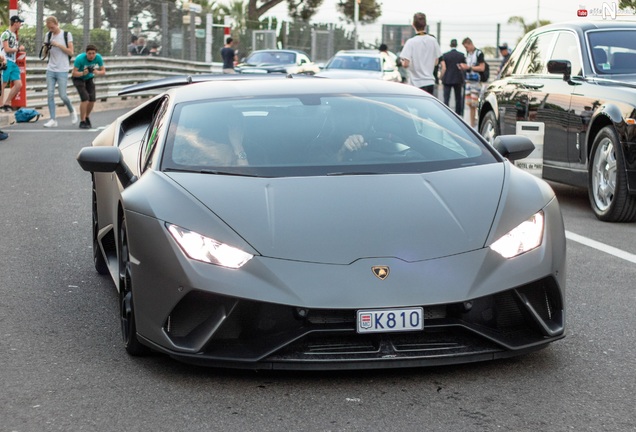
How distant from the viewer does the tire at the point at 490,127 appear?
12.5 meters

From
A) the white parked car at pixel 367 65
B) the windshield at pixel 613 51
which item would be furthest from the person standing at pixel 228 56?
the windshield at pixel 613 51

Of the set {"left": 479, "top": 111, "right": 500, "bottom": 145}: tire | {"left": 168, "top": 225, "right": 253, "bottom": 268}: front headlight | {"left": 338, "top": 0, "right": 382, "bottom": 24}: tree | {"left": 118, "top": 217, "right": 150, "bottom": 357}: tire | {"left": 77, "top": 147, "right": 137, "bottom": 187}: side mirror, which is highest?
{"left": 338, "top": 0, "right": 382, "bottom": 24}: tree

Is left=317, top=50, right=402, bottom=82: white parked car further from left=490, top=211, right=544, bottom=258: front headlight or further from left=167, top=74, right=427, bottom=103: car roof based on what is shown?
left=490, top=211, right=544, bottom=258: front headlight

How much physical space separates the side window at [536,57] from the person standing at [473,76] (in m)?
10.4

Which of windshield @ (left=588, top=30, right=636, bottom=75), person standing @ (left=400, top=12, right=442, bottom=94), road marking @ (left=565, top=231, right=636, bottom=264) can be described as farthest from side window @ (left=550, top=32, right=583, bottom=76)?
person standing @ (left=400, top=12, right=442, bottom=94)

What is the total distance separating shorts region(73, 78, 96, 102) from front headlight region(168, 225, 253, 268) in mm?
16860

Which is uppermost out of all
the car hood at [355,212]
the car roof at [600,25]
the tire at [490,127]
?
the car roof at [600,25]

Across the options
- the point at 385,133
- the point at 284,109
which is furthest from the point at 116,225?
the point at 385,133

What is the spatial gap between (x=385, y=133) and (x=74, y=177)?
7.91 meters

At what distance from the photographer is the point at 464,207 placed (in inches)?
199

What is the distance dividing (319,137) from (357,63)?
2550cm

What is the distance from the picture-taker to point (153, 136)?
19.7ft

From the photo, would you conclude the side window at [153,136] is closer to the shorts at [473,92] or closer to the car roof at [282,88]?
the car roof at [282,88]

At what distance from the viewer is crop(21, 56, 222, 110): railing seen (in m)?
25.3
